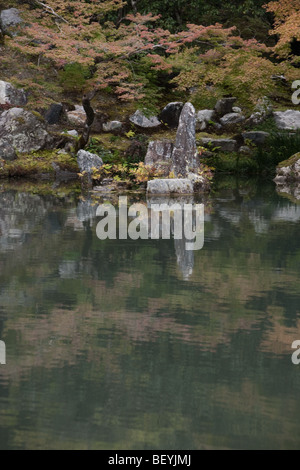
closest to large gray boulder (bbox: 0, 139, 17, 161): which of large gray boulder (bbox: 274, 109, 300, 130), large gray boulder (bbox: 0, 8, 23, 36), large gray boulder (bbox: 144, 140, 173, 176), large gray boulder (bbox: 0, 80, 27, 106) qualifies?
large gray boulder (bbox: 0, 80, 27, 106)

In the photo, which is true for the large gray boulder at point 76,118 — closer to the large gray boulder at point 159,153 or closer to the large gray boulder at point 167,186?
the large gray boulder at point 159,153

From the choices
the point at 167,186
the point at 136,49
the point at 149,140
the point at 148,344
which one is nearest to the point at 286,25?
the point at 136,49

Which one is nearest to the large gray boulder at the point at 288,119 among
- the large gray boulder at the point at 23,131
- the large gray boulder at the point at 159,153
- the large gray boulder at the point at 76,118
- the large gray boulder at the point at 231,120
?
the large gray boulder at the point at 231,120

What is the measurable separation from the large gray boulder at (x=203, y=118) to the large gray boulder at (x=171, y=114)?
2.31ft

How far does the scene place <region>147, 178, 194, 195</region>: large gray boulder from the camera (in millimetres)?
15703

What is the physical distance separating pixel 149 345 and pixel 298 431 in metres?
1.50

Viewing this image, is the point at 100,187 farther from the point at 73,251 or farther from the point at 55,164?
the point at 73,251

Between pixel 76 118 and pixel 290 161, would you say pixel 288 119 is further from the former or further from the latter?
pixel 76 118

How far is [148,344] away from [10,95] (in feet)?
58.9

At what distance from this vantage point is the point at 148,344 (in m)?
4.79

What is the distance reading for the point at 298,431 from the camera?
3465mm

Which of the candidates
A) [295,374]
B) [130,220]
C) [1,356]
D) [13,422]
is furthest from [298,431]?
[130,220]

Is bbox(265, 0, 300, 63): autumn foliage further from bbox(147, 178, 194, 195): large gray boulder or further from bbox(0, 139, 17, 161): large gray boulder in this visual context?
bbox(0, 139, 17, 161): large gray boulder

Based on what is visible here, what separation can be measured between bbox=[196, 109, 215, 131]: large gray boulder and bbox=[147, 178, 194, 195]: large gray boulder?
788cm
